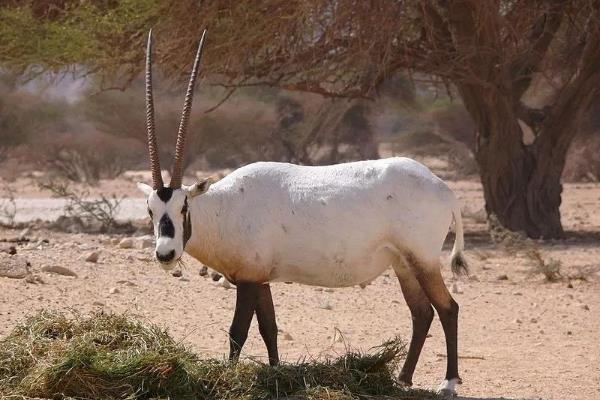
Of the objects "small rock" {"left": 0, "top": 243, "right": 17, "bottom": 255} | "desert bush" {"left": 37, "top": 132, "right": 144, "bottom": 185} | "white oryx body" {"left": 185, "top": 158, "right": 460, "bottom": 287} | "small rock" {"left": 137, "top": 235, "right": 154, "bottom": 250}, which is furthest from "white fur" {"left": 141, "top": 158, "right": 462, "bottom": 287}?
"desert bush" {"left": 37, "top": 132, "right": 144, "bottom": 185}

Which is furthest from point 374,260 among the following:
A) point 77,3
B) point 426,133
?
point 426,133

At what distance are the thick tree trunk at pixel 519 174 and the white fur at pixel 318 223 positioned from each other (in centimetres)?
879

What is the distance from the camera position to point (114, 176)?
32.3 metres

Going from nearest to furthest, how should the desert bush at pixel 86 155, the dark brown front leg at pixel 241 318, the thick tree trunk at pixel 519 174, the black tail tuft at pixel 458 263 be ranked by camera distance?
the dark brown front leg at pixel 241 318
the black tail tuft at pixel 458 263
the thick tree trunk at pixel 519 174
the desert bush at pixel 86 155

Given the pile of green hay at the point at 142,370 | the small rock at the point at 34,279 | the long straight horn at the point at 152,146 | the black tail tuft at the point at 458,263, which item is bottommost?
the small rock at the point at 34,279

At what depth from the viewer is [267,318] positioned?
6.40 meters

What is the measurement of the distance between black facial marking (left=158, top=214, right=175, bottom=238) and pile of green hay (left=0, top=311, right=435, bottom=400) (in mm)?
466

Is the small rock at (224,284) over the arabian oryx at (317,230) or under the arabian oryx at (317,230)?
under

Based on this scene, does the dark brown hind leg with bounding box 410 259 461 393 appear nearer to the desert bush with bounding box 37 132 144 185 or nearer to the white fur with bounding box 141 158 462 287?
the white fur with bounding box 141 158 462 287

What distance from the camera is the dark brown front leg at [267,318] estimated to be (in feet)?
20.9

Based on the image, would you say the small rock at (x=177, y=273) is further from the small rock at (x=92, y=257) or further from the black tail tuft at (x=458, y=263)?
the black tail tuft at (x=458, y=263)

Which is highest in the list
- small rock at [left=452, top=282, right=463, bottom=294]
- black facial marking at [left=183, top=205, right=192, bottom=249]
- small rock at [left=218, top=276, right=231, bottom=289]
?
black facial marking at [left=183, top=205, right=192, bottom=249]

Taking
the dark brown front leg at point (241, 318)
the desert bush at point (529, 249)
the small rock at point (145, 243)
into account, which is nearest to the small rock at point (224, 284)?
the small rock at point (145, 243)

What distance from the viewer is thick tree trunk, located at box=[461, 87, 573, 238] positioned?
15.1 m
